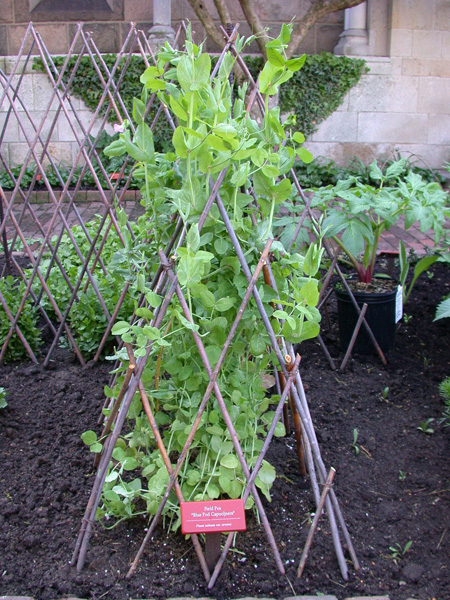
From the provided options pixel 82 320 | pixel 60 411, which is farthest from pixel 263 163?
pixel 82 320

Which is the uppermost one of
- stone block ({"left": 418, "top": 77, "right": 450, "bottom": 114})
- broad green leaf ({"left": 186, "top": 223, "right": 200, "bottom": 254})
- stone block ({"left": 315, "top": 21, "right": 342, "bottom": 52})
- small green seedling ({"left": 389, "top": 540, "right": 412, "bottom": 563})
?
stone block ({"left": 315, "top": 21, "right": 342, "bottom": 52})

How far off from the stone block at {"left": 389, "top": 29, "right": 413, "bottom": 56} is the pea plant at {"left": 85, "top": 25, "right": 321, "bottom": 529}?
729 cm

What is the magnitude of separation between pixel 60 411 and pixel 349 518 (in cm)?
137

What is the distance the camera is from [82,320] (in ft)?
10.6

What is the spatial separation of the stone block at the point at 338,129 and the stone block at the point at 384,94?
→ 151mm

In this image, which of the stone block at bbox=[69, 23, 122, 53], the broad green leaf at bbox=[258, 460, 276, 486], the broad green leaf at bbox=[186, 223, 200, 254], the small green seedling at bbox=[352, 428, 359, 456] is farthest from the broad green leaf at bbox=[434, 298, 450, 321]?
the stone block at bbox=[69, 23, 122, 53]

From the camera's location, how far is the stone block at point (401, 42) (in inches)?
323

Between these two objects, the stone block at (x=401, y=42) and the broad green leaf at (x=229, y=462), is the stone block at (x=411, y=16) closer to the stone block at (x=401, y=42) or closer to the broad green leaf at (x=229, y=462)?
the stone block at (x=401, y=42)

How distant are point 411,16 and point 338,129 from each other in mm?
1712

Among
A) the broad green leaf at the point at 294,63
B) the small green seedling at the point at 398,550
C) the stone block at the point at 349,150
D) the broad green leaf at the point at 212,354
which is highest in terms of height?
the broad green leaf at the point at 294,63

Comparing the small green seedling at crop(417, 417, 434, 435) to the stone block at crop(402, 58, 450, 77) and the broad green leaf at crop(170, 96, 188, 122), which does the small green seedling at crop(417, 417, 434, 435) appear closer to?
the broad green leaf at crop(170, 96, 188, 122)

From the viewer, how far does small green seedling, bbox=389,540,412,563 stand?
1.94 m

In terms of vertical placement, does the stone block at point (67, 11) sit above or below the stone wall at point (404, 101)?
above

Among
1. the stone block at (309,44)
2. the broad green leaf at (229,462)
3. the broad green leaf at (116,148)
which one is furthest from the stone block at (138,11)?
the broad green leaf at (229,462)
